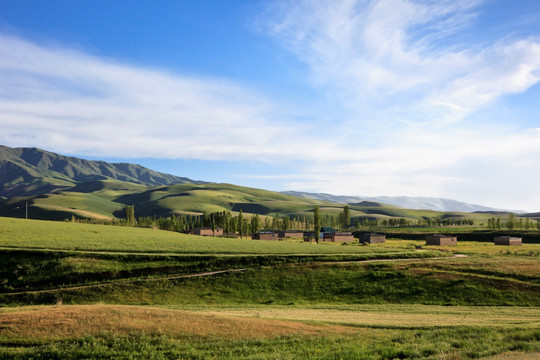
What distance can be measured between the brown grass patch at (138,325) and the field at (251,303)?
11cm

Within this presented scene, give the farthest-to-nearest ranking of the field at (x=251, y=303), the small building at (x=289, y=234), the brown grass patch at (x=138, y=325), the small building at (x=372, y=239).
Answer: the small building at (x=289, y=234)
the small building at (x=372, y=239)
the brown grass patch at (x=138, y=325)
the field at (x=251, y=303)

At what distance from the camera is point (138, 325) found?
25.7 meters

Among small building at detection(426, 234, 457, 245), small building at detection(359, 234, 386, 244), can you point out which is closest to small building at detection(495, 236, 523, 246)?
small building at detection(426, 234, 457, 245)

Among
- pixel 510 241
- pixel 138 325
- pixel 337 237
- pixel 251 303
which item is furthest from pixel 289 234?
pixel 138 325

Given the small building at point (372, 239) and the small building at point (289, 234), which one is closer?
the small building at point (372, 239)

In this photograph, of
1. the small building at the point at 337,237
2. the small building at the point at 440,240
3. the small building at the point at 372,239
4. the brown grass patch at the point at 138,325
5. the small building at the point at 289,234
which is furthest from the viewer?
the small building at the point at 289,234

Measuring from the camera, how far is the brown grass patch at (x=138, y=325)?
24484 millimetres

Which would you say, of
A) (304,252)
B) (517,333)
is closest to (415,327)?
(517,333)

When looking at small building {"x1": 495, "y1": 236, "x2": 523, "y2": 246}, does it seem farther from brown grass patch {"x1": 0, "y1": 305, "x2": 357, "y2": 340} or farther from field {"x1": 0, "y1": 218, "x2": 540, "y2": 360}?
brown grass patch {"x1": 0, "y1": 305, "x2": 357, "y2": 340}

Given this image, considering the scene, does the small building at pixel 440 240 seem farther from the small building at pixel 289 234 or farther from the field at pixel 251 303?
the field at pixel 251 303

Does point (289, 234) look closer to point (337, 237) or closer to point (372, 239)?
point (337, 237)

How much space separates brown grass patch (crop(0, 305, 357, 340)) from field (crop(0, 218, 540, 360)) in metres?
0.11

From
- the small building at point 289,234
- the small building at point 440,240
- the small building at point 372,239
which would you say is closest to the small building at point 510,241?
the small building at point 440,240

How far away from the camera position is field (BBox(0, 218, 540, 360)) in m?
21.7
